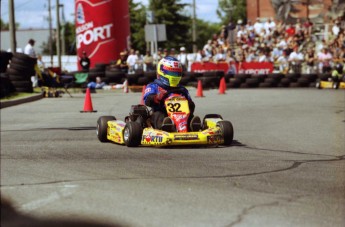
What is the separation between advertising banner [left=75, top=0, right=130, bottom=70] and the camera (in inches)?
1347

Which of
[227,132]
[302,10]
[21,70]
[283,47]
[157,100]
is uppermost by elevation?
[302,10]

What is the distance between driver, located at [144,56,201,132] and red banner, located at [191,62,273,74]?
72.8 feet

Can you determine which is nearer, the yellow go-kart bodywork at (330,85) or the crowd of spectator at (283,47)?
the yellow go-kart bodywork at (330,85)

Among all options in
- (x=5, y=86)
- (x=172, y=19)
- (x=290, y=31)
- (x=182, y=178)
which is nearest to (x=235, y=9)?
(x=172, y=19)

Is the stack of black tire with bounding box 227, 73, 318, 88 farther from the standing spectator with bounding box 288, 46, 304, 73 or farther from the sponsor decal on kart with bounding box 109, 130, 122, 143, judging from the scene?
the sponsor decal on kart with bounding box 109, 130, 122, 143

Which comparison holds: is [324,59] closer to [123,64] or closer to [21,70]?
[123,64]

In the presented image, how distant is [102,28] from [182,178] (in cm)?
2758

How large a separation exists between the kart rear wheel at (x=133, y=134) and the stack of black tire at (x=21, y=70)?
1423 centimetres

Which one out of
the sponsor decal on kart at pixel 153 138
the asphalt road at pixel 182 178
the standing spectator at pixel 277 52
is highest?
the standing spectator at pixel 277 52

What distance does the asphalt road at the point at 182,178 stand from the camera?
5.78 m

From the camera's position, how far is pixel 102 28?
113 feet

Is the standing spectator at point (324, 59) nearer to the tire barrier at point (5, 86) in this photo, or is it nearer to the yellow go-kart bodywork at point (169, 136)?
the tire barrier at point (5, 86)

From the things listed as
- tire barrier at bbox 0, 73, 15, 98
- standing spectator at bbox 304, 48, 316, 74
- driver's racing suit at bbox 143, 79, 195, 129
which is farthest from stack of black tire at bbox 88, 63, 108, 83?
driver's racing suit at bbox 143, 79, 195, 129

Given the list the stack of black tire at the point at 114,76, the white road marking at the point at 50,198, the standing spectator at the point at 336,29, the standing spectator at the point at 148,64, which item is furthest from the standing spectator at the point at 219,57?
the white road marking at the point at 50,198
